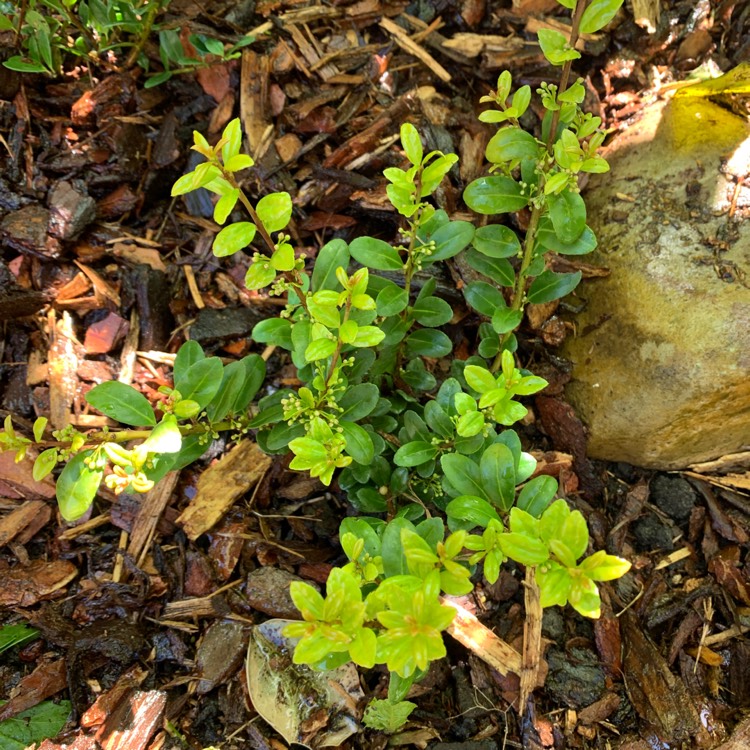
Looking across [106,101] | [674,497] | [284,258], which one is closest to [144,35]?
[106,101]

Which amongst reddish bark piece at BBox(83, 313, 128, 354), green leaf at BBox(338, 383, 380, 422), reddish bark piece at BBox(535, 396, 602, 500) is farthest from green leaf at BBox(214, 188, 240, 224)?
reddish bark piece at BBox(535, 396, 602, 500)

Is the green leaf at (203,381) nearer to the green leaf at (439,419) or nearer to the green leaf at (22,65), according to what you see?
the green leaf at (439,419)

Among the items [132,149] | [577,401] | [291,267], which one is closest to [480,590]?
[577,401]

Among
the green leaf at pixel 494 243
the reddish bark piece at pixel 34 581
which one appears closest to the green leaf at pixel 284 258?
the green leaf at pixel 494 243

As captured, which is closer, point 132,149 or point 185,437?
point 185,437

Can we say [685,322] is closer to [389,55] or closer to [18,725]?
[389,55]

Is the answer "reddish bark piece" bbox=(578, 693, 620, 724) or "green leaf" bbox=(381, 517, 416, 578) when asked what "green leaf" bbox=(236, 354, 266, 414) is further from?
"reddish bark piece" bbox=(578, 693, 620, 724)
